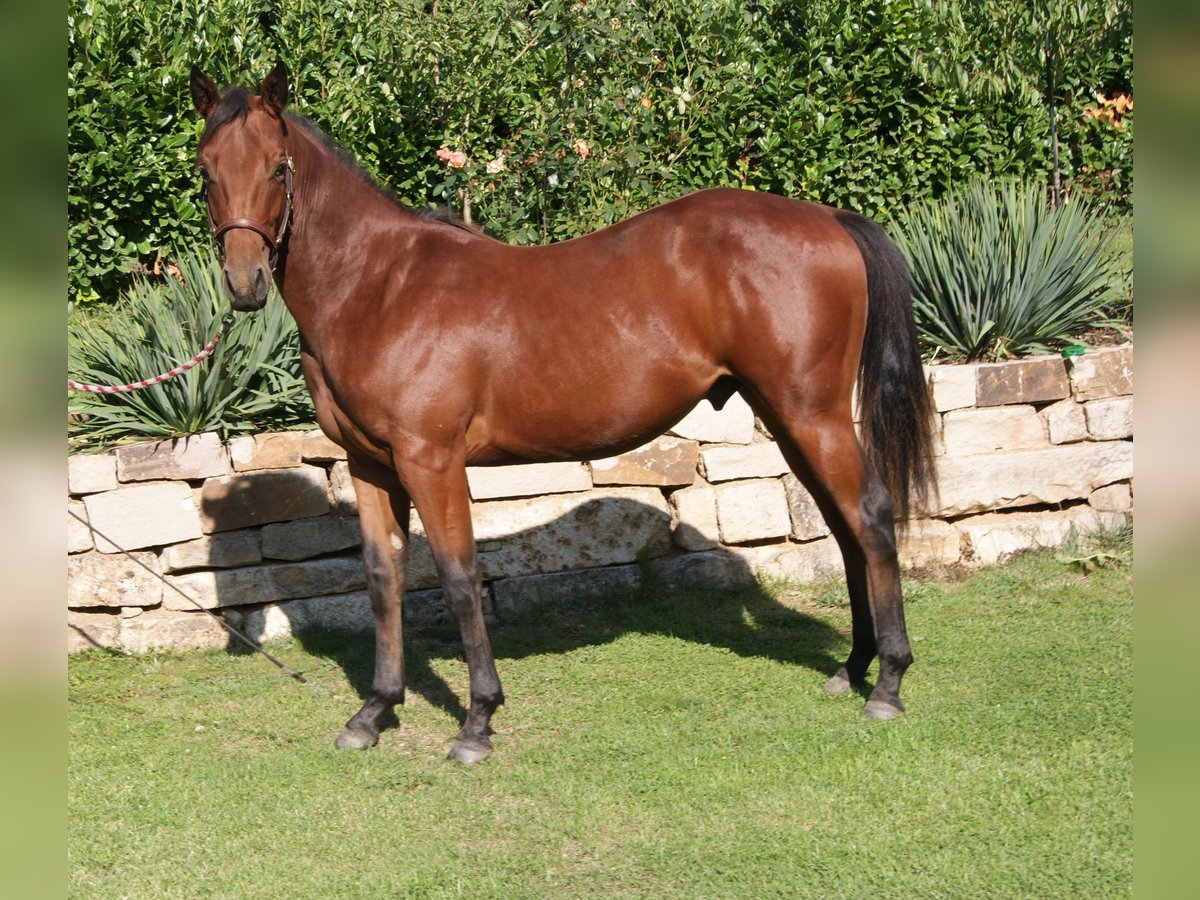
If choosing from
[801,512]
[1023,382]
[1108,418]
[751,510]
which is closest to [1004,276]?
[1023,382]

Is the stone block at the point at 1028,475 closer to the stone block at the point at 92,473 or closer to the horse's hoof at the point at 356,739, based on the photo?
the horse's hoof at the point at 356,739

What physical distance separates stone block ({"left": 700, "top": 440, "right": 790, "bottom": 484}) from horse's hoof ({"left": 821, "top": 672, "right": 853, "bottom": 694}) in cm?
164

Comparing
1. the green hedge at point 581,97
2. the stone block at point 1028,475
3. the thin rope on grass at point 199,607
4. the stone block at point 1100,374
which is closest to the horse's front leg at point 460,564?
the thin rope on grass at point 199,607

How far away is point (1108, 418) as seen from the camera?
6566 millimetres

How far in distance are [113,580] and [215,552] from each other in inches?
20.0

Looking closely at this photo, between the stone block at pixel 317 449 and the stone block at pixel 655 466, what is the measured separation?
1.38 m

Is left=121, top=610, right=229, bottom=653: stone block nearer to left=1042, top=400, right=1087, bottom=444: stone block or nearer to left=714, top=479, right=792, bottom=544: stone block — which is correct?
left=714, top=479, right=792, bottom=544: stone block

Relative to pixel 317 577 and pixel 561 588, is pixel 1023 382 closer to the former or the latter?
pixel 561 588

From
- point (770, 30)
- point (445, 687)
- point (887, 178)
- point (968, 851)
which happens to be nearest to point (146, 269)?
point (445, 687)

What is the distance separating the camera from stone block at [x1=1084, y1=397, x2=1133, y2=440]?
654 cm

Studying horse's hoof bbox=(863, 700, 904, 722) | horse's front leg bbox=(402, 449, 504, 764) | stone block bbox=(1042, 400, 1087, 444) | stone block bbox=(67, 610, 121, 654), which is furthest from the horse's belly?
stone block bbox=(1042, 400, 1087, 444)

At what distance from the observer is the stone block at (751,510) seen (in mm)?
6246
